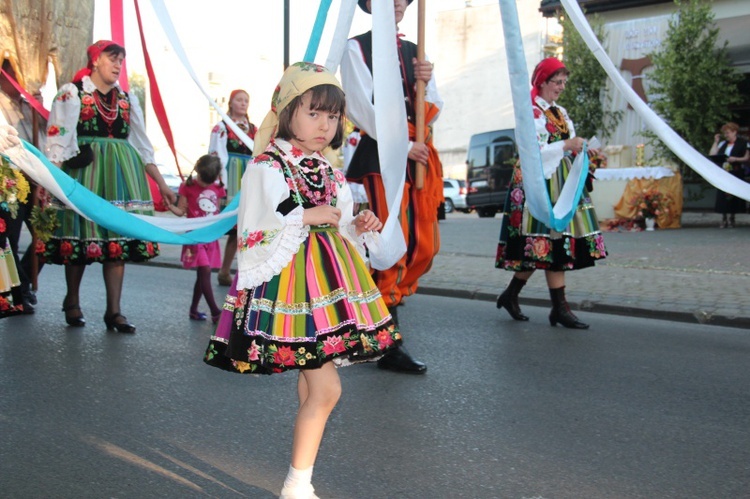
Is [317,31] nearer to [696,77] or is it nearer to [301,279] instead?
[301,279]

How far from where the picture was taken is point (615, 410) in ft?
13.9

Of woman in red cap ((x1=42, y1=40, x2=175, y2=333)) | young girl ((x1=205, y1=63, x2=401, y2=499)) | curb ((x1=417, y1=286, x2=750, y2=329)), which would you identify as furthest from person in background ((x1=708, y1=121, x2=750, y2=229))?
young girl ((x1=205, y1=63, x2=401, y2=499))

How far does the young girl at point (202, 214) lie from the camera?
6.71 m

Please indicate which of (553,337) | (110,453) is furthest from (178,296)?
(110,453)

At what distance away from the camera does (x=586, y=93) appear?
20844mm

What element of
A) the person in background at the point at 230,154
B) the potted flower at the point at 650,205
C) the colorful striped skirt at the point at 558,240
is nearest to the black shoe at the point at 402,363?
the colorful striped skirt at the point at 558,240

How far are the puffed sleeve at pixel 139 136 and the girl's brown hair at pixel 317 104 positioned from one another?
11.5 ft

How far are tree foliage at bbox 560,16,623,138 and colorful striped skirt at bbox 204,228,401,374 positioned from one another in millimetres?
18361

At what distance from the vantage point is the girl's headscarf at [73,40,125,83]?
19.2 feet

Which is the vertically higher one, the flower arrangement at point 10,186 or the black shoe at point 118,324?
the flower arrangement at point 10,186

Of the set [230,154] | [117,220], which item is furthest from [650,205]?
[117,220]

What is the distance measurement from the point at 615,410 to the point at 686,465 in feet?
2.61

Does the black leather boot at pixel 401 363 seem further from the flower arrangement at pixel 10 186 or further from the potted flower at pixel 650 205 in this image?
the potted flower at pixel 650 205

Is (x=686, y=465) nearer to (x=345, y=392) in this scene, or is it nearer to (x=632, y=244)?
(x=345, y=392)
